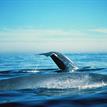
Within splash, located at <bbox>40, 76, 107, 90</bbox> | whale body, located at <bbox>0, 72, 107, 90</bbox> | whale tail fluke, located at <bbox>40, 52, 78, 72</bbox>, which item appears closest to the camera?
whale body, located at <bbox>0, 72, 107, 90</bbox>

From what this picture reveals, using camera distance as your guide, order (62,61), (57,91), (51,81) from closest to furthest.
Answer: (57,91) < (51,81) < (62,61)

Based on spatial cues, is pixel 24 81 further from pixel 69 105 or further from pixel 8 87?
pixel 69 105

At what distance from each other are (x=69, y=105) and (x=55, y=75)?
2.40 meters

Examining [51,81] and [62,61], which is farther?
[62,61]

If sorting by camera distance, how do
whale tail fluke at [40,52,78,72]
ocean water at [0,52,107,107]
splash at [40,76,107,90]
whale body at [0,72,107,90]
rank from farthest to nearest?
whale tail fluke at [40,52,78,72], splash at [40,76,107,90], whale body at [0,72,107,90], ocean water at [0,52,107,107]

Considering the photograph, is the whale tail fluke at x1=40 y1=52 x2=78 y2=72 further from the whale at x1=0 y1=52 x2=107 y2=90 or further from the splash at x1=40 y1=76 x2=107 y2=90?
the splash at x1=40 y1=76 x2=107 y2=90

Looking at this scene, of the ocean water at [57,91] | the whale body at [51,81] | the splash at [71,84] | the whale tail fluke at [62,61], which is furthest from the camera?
the whale tail fluke at [62,61]

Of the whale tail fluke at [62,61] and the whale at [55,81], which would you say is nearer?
the whale at [55,81]

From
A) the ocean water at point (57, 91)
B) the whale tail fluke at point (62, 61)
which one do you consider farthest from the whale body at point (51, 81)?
the whale tail fluke at point (62, 61)

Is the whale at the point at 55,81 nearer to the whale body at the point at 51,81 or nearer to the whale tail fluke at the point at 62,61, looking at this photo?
the whale body at the point at 51,81

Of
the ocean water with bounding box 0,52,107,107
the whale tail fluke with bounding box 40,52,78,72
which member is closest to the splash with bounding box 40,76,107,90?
the ocean water with bounding box 0,52,107,107

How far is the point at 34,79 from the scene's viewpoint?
7555 mm

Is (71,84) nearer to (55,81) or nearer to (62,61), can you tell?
(55,81)

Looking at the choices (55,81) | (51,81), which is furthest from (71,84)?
(51,81)
